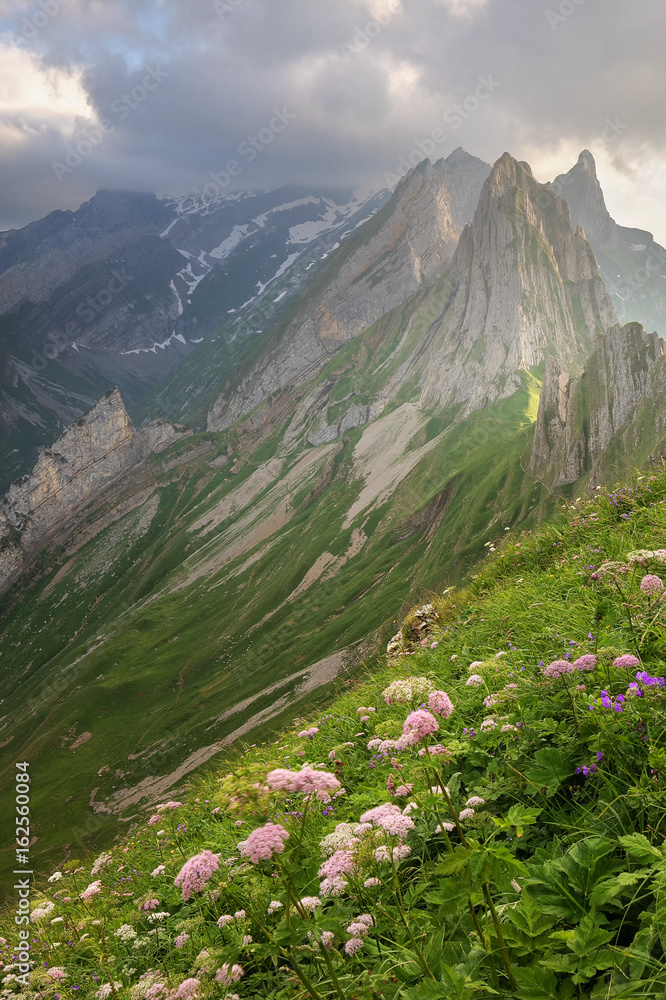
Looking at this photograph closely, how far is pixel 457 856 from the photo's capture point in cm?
267

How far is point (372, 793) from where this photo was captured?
5488 mm

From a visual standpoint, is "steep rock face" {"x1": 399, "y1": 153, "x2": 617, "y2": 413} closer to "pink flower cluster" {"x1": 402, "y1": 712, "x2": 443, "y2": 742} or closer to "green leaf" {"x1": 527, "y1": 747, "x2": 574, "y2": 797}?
"green leaf" {"x1": 527, "y1": 747, "x2": 574, "y2": 797}

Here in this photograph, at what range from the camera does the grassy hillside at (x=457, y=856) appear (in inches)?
113

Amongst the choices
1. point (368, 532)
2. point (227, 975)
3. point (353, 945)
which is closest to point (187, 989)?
point (227, 975)

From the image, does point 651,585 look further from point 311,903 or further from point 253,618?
point 253,618

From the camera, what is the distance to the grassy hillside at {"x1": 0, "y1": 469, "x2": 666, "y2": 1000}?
287 cm

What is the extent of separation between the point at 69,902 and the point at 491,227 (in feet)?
651

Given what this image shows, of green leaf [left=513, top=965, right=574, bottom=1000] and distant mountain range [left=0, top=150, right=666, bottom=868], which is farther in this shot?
distant mountain range [left=0, top=150, right=666, bottom=868]

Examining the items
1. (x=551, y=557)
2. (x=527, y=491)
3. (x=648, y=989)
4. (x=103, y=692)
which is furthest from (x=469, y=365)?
(x=648, y=989)

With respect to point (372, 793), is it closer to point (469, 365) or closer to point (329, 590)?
point (329, 590)

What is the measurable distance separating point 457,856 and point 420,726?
76 centimetres

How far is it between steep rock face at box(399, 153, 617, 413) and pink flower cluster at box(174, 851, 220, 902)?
149 m

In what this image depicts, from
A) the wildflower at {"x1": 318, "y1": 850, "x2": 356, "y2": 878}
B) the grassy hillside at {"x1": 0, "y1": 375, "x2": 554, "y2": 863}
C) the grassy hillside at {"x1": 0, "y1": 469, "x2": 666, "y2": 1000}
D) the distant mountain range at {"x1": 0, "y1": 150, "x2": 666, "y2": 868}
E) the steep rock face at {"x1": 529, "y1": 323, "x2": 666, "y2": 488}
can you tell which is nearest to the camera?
the grassy hillside at {"x1": 0, "y1": 469, "x2": 666, "y2": 1000}

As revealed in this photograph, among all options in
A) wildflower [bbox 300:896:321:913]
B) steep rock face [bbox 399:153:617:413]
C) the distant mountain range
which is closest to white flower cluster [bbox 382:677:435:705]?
wildflower [bbox 300:896:321:913]
